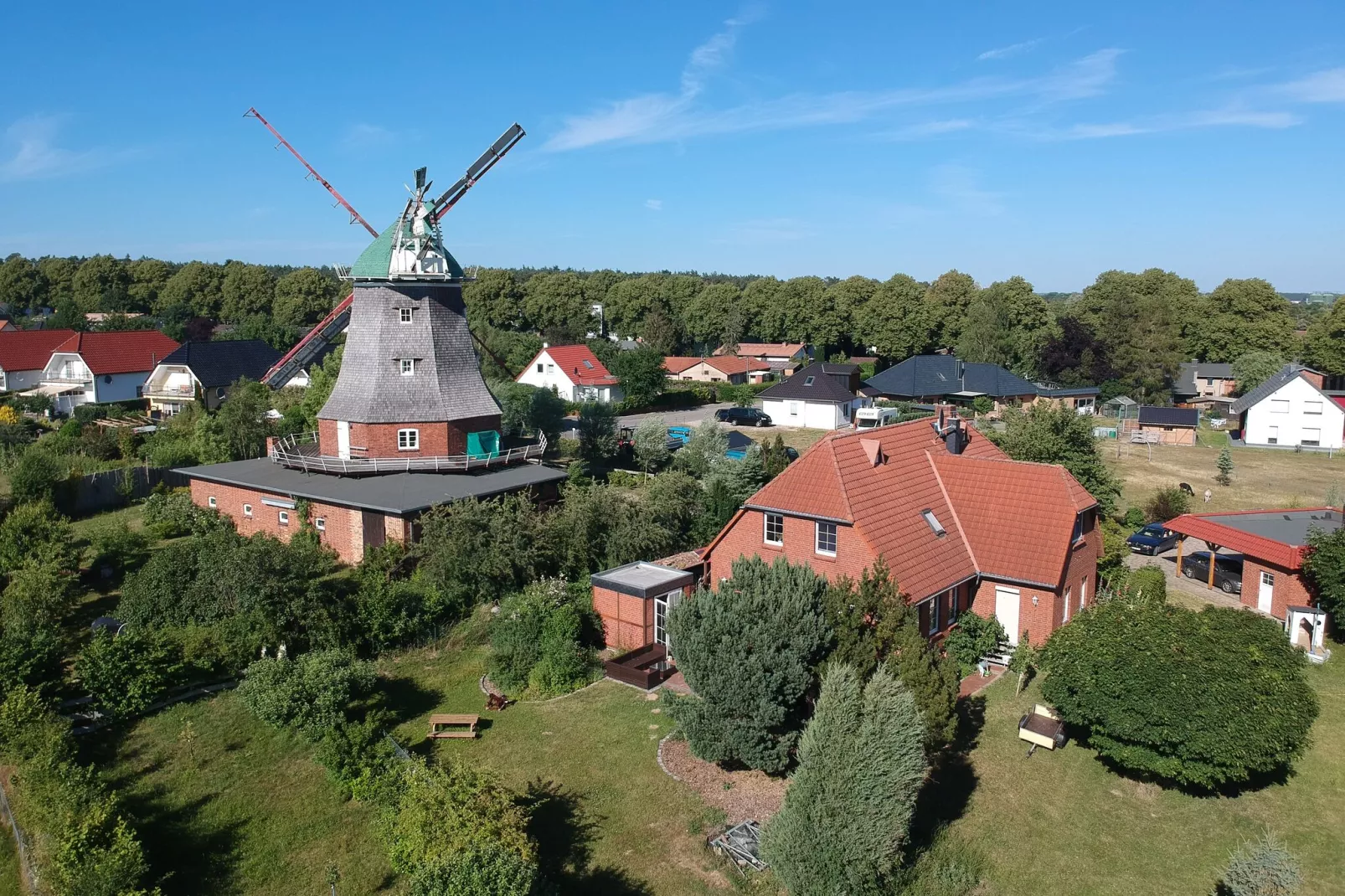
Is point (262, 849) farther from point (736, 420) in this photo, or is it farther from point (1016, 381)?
point (1016, 381)

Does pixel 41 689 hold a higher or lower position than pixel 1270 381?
lower

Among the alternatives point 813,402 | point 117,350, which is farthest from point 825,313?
point 117,350

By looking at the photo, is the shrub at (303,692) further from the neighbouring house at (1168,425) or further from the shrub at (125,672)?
the neighbouring house at (1168,425)

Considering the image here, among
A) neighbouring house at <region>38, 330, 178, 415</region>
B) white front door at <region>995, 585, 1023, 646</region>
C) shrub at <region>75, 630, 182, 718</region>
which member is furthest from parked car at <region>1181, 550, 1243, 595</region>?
neighbouring house at <region>38, 330, 178, 415</region>

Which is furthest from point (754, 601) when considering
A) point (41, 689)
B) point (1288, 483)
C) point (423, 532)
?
point (1288, 483)

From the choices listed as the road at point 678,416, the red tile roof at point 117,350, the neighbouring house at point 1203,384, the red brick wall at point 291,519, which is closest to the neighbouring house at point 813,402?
the road at point 678,416

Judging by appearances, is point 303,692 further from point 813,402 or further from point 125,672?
point 813,402
